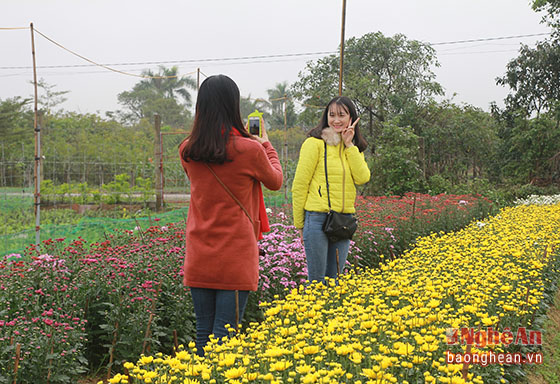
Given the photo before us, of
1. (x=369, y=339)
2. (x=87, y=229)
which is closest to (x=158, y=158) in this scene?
(x=87, y=229)

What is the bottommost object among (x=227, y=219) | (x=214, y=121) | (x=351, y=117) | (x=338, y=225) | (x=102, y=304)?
(x=102, y=304)

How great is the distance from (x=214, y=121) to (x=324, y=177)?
1332 mm

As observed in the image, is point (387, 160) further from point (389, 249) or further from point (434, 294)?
point (434, 294)

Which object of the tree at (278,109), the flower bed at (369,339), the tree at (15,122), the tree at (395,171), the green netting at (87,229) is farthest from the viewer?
the tree at (278,109)

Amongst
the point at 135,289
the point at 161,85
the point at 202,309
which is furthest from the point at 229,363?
the point at 161,85

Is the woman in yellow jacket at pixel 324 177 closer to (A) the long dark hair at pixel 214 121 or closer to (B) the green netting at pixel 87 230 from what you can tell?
(A) the long dark hair at pixel 214 121

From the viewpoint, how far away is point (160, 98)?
41438 mm

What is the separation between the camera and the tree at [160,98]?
4009 cm

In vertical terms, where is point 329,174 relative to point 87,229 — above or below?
above

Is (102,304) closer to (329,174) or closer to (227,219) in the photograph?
(227,219)

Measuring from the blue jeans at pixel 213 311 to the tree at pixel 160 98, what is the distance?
126 ft

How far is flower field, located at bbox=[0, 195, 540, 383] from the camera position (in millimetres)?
2709

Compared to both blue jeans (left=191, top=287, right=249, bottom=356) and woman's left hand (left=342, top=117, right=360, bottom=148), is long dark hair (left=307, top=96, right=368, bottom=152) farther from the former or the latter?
blue jeans (left=191, top=287, right=249, bottom=356)

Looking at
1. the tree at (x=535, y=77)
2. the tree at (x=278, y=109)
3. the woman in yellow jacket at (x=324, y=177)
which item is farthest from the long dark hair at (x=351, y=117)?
the tree at (x=278, y=109)
